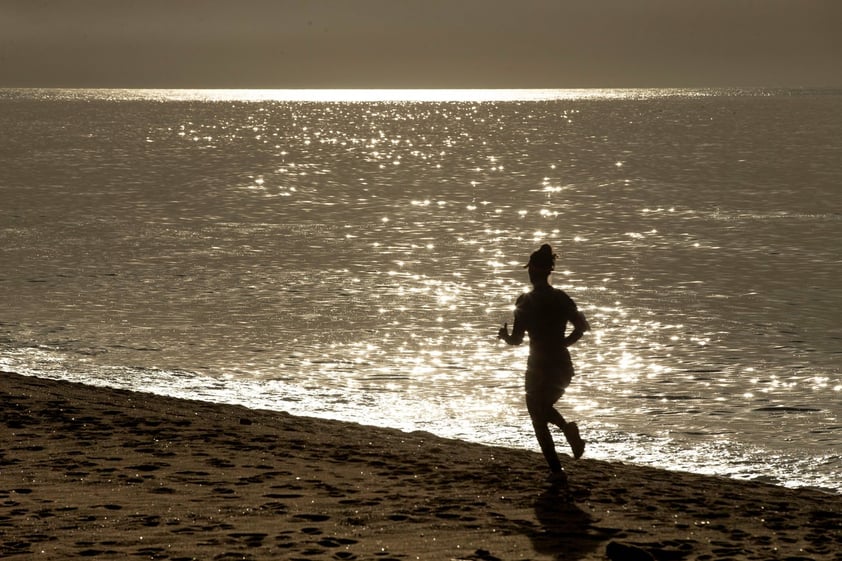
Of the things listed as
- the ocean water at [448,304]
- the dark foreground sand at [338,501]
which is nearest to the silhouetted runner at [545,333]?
the dark foreground sand at [338,501]

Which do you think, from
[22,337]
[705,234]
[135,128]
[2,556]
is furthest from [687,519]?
[135,128]

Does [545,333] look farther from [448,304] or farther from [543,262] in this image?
[448,304]

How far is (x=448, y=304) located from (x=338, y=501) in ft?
47.3

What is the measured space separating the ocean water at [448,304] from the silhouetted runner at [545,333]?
4.16ft

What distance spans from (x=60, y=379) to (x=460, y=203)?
4076 centimetres

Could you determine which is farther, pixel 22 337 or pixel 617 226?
pixel 617 226

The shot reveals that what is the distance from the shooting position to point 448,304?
23984 mm

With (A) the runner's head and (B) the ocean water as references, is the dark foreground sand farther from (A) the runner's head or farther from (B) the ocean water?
(A) the runner's head

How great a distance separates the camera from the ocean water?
1490 centimetres

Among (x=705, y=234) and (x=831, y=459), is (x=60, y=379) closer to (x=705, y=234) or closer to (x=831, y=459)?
(x=831, y=459)

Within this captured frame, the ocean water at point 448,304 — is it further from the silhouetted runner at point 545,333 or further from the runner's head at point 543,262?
the runner's head at point 543,262

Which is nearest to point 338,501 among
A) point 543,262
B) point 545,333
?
point 545,333

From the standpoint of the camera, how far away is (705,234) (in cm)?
4062

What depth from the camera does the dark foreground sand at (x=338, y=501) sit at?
8.40 meters
